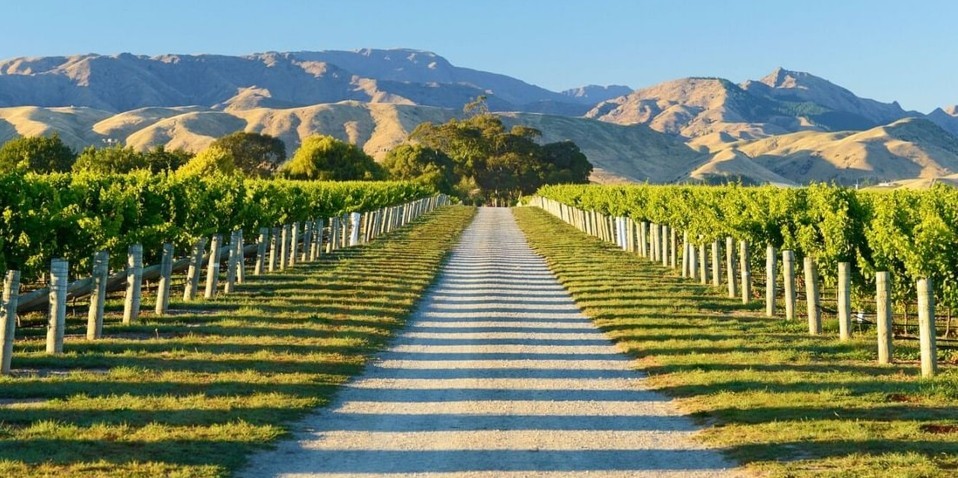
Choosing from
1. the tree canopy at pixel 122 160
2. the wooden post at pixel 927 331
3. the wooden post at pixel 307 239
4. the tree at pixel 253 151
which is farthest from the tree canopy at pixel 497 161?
the wooden post at pixel 927 331

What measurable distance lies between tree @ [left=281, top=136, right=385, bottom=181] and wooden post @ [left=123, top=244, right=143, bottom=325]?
87507 millimetres

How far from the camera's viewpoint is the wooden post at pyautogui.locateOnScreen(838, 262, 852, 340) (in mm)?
16344

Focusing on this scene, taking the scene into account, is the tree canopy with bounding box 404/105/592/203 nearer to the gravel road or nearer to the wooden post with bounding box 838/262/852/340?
the wooden post with bounding box 838/262/852/340

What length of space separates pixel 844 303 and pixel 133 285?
10.1 meters

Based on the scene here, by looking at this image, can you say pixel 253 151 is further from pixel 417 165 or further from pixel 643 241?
pixel 643 241

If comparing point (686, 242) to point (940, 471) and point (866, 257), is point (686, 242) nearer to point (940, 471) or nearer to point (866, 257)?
point (866, 257)

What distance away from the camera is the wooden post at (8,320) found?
12383 mm

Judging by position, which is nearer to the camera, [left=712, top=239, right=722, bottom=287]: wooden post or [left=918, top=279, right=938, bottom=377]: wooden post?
[left=918, top=279, right=938, bottom=377]: wooden post

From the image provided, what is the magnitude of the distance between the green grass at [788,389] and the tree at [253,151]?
10565cm

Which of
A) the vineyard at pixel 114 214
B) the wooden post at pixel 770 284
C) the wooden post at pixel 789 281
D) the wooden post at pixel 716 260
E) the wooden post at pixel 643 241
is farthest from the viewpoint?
the wooden post at pixel 643 241

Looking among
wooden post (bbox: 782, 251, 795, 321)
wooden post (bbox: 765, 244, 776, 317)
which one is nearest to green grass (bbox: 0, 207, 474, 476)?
wooden post (bbox: 765, 244, 776, 317)

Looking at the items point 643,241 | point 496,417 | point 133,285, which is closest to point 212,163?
point 643,241

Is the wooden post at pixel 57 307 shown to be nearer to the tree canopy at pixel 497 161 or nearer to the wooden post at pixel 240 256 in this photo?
the wooden post at pixel 240 256

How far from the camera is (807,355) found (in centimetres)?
1470
